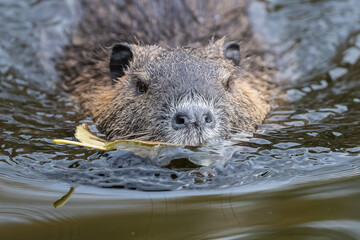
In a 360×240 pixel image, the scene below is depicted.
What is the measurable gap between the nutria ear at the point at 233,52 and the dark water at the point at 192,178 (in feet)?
2.04

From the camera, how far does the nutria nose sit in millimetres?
3633

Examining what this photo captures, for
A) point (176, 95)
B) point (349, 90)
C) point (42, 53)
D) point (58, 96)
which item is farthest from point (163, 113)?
point (42, 53)

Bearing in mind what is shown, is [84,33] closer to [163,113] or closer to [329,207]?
[163,113]

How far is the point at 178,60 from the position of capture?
4.30 metres

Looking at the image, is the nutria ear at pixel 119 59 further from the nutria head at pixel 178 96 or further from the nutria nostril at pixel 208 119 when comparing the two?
the nutria nostril at pixel 208 119

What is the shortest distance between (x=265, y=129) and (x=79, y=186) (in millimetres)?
1767

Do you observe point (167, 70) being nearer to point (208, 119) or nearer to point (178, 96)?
point (178, 96)

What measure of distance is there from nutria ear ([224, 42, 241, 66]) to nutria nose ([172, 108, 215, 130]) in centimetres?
141

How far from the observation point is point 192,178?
12.2ft

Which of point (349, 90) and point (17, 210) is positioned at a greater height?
point (349, 90)

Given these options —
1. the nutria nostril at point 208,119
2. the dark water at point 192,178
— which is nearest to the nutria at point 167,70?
the nutria nostril at point 208,119

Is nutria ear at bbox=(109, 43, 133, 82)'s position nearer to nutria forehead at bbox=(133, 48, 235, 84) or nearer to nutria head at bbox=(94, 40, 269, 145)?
nutria head at bbox=(94, 40, 269, 145)

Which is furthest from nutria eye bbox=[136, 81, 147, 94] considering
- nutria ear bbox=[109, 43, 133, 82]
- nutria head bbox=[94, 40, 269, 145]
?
nutria ear bbox=[109, 43, 133, 82]

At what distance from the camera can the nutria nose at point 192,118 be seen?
3.63 meters
